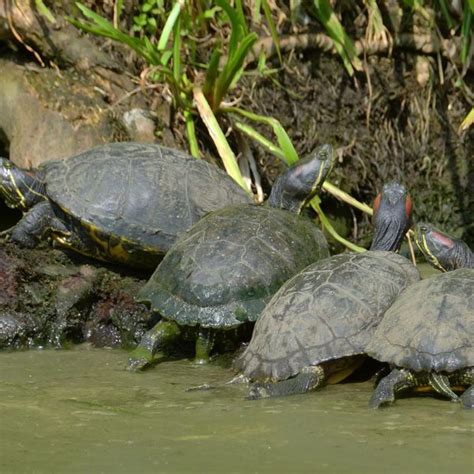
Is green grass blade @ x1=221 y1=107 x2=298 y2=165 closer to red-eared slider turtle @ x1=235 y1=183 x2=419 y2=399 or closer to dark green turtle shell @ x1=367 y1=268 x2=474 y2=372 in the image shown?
red-eared slider turtle @ x1=235 y1=183 x2=419 y2=399

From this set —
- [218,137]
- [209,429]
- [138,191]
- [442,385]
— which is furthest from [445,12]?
[209,429]

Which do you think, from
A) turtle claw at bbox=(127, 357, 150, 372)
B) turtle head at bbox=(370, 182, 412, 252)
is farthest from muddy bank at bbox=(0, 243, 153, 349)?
turtle head at bbox=(370, 182, 412, 252)

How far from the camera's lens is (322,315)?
5035mm

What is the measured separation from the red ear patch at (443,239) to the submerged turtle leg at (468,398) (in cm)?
168

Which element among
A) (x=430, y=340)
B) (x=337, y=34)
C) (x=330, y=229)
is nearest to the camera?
(x=430, y=340)

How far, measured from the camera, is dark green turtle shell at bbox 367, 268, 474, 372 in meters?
4.57

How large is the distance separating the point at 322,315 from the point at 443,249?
139cm

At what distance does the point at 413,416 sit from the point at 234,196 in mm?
2884

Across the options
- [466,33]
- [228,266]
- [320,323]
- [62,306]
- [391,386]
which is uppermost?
[466,33]

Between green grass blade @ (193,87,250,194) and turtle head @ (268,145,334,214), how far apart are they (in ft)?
1.86

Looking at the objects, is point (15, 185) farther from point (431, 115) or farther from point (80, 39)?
point (431, 115)

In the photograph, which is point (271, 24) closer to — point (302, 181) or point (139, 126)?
point (139, 126)

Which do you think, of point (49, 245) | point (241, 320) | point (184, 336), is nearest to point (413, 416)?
point (241, 320)

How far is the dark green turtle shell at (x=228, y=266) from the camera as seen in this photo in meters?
5.66
